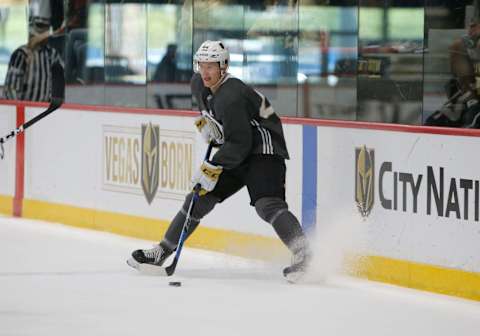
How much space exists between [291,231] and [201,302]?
84 centimetres

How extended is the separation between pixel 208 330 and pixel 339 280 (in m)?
1.73

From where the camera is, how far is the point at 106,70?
11.5m

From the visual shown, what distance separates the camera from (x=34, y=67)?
12133mm

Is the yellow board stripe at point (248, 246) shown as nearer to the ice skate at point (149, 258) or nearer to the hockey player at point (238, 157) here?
the hockey player at point (238, 157)

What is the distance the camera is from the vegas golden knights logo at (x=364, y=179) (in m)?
7.93

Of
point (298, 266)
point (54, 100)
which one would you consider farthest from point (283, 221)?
point (54, 100)

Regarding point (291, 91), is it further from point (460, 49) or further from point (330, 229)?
point (330, 229)

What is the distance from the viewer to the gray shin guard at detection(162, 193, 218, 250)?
7.99m

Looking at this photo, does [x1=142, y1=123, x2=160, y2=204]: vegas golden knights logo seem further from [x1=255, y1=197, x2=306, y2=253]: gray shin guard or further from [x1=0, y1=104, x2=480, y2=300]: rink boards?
[x1=255, y1=197, x2=306, y2=253]: gray shin guard

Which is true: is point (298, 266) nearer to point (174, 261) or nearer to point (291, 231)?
point (291, 231)

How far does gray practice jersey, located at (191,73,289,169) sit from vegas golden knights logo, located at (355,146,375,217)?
17.5 inches

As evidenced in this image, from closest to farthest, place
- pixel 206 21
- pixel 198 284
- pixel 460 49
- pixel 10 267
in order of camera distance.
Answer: pixel 198 284 < pixel 10 267 < pixel 460 49 < pixel 206 21

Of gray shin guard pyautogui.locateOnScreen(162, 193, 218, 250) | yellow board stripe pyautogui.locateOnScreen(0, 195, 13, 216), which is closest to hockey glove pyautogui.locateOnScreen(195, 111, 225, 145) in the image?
gray shin guard pyautogui.locateOnScreen(162, 193, 218, 250)

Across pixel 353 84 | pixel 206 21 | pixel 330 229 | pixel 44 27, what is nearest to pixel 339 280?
pixel 330 229
